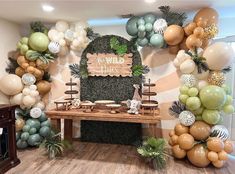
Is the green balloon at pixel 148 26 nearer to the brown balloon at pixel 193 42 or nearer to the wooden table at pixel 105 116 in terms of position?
the brown balloon at pixel 193 42

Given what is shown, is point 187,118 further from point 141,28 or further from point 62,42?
point 62,42

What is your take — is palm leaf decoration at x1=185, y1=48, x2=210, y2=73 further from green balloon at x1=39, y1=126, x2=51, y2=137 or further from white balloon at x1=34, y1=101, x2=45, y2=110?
white balloon at x1=34, y1=101, x2=45, y2=110

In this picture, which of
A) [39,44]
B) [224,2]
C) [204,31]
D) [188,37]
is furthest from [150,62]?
[39,44]

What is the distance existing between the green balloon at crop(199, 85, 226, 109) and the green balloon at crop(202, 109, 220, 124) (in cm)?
9

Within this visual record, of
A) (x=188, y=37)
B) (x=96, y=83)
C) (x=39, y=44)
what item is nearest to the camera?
(x=188, y=37)

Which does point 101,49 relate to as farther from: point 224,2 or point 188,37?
point 224,2

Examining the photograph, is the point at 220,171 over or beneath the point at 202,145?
beneath

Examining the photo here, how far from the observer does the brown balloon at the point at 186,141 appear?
318 centimetres

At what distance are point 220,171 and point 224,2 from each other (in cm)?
239

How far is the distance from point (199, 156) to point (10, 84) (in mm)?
3281

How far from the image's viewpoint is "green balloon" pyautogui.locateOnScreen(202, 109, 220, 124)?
10.3 ft

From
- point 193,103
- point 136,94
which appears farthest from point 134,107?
point 193,103

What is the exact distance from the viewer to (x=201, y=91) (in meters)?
3.16

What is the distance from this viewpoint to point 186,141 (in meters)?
3.18
